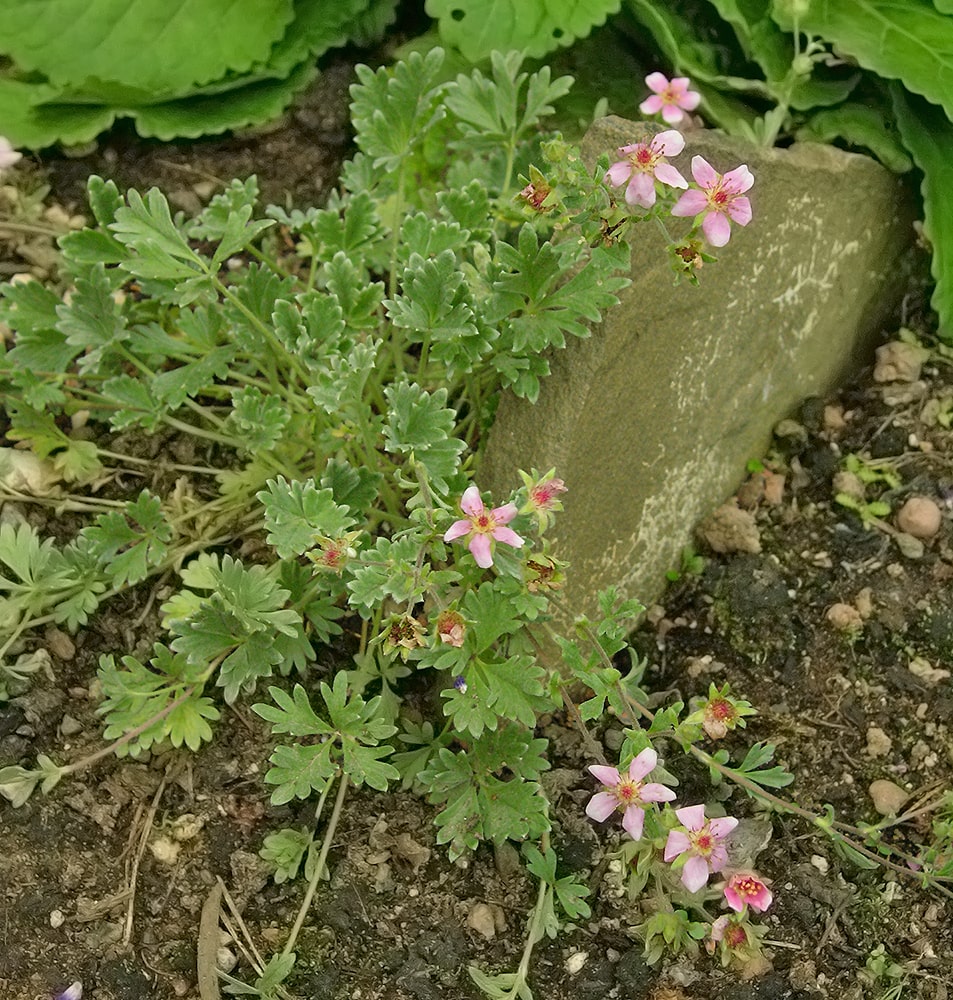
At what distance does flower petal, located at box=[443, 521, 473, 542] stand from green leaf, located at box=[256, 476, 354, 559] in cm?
18

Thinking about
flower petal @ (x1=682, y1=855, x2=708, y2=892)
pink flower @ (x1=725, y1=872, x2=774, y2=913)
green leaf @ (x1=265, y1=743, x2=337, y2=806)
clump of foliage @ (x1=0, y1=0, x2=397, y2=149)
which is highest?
clump of foliage @ (x1=0, y1=0, x2=397, y2=149)

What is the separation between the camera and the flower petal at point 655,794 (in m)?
→ 1.34

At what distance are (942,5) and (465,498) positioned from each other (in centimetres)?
151

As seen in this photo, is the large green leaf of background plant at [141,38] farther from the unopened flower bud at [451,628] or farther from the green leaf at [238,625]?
the unopened flower bud at [451,628]

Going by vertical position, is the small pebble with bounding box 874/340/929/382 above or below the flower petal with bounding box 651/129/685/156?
below

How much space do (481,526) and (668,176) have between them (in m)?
0.55

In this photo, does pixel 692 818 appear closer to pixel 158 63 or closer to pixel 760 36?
pixel 760 36

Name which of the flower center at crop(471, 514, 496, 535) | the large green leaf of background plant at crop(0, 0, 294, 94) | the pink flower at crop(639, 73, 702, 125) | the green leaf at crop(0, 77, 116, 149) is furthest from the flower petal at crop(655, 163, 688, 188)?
the green leaf at crop(0, 77, 116, 149)

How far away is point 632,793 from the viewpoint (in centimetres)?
136

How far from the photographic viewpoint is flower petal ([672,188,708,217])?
1.45 metres

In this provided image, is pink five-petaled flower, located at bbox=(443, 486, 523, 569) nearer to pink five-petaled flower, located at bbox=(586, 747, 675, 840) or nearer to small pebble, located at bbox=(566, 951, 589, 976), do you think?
pink five-petaled flower, located at bbox=(586, 747, 675, 840)

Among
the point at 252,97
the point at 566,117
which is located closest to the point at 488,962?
the point at 566,117

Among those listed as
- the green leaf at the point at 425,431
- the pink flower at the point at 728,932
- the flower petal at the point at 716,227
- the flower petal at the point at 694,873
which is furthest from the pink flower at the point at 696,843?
the flower petal at the point at 716,227

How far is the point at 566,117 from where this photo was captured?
Answer: 7.43 feet
